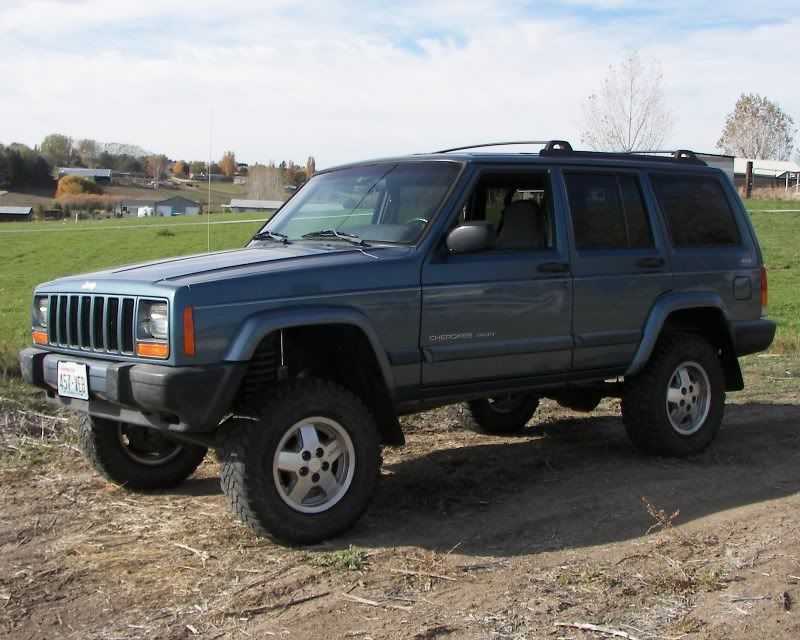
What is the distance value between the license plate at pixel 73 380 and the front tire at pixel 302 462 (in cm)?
76

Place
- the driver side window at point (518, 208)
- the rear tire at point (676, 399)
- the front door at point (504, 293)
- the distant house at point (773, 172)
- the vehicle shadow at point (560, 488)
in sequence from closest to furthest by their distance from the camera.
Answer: the vehicle shadow at point (560, 488) → the front door at point (504, 293) → the driver side window at point (518, 208) → the rear tire at point (676, 399) → the distant house at point (773, 172)

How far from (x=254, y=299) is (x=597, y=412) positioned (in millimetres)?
4606

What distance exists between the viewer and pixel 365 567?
182 inches

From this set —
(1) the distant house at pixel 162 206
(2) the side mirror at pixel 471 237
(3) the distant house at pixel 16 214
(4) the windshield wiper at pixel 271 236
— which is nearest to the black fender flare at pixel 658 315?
(2) the side mirror at pixel 471 237

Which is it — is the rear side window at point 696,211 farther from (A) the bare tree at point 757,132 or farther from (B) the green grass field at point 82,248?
(A) the bare tree at point 757,132

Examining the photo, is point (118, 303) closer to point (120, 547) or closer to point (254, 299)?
point (254, 299)

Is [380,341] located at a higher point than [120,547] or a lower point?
higher

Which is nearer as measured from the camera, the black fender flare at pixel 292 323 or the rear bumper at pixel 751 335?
the black fender flare at pixel 292 323

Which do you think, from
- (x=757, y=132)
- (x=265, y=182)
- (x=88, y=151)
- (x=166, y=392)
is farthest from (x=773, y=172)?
(x=166, y=392)

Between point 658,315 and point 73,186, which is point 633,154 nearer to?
point 658,315

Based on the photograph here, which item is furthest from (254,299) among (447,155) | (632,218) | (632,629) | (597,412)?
(597,412)

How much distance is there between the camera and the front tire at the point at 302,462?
4.81 m

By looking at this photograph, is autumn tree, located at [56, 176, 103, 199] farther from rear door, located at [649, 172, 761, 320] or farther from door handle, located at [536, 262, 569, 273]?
door handle, located at [536, 262, 569, 273]

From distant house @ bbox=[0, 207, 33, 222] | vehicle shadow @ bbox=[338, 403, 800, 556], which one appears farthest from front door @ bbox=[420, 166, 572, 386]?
distant house @ bbox=[0, 207, 33, 222]
